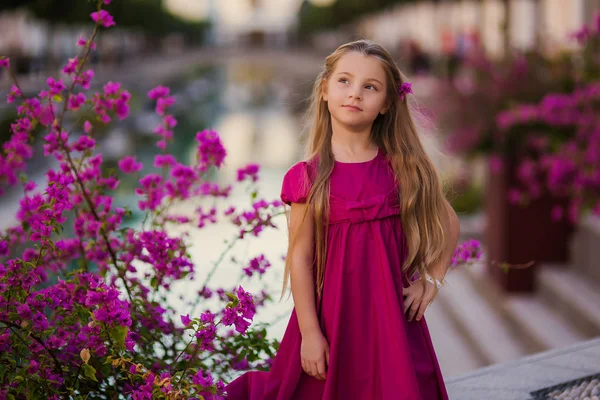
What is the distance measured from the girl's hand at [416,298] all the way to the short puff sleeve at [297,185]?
359 mm

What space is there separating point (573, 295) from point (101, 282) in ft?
14.0

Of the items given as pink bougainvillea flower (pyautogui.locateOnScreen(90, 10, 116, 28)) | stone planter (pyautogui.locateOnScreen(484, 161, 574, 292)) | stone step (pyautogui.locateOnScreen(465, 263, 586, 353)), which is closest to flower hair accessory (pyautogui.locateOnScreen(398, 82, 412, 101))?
pink bougainvillea flower (pyautogui.locateOnScreen(90, 10, 116, 28))

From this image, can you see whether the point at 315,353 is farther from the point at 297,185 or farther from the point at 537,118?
the point at 537,118

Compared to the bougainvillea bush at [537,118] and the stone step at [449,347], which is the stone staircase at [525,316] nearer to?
the stone step at [449,347]

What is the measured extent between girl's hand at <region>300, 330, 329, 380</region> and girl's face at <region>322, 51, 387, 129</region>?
521mm

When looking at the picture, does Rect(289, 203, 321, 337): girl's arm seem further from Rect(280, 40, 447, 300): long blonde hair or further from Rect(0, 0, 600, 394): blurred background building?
Rect(0, 0, 600, 394): blurred background building

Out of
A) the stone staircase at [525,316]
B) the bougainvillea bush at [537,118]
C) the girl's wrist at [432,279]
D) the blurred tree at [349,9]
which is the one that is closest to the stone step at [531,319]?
the stone staircase at [525,316]

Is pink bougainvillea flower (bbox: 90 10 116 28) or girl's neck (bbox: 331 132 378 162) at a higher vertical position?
pink bougainvillea flower (bbox: 90 10 116 28)

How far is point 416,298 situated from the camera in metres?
2.06

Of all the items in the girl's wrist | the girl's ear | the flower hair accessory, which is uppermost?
the flower hair accessory

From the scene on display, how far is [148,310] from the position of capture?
89.9 inches

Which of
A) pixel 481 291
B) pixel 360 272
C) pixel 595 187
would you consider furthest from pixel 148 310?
pixel 481 291

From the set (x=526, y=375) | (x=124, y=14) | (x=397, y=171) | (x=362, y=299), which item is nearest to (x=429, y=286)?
(x=362, y=299)

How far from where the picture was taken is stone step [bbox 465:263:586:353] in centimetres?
512
